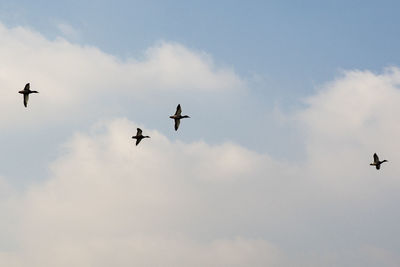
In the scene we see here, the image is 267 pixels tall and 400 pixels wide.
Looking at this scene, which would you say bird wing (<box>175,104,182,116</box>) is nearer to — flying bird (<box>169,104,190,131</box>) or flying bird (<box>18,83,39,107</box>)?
flying bird (<box>169,104,190,131</box>)

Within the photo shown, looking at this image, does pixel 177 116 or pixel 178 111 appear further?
pixel 178 111

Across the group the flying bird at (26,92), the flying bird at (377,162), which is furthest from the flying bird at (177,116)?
the flying bird at (377,162)

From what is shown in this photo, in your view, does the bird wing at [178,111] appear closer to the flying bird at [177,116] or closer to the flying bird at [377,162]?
the flying bird at [177,116]

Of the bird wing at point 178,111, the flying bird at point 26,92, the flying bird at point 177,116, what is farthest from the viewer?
the bird wing at point 178,111

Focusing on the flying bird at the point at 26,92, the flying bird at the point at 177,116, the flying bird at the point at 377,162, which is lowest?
the flying bird at the point at 377,162

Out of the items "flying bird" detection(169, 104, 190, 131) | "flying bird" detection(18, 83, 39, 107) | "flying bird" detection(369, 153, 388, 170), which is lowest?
"flying bird" detection(369, 153, 388, 170)

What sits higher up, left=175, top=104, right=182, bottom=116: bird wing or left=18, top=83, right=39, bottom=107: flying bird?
left=18, top=83, right=39, bottom=107: flying bird

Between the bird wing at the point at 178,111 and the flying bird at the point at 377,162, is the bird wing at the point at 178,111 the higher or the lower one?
the higher one

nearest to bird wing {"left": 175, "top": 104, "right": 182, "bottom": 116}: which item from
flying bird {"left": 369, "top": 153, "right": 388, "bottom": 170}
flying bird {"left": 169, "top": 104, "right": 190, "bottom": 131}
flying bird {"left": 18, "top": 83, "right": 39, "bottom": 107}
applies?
flying bird {"left": 169, "top": 104, "right": 190, "bottom": 131}

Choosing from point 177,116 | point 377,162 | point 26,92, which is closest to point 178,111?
point 177,116

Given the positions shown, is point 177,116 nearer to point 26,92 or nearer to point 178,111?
point 178,111

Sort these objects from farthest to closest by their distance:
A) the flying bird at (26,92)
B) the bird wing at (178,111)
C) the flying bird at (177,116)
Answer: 1. the bird wing at (178,111)
2. the flying bird at (177,116)
3. the flying bird at (26,92)

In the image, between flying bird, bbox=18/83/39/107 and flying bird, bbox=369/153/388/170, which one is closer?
flying bird, bbox=18/83/39/107

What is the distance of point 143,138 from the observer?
128875 millimetres
